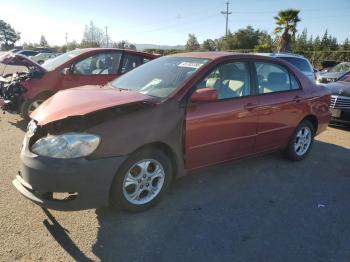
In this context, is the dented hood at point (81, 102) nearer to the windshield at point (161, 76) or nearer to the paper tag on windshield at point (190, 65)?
the windshield at point (161, 76)

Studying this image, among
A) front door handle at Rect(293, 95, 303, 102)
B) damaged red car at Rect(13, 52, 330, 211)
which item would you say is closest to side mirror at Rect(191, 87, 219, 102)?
damaged red car at Rect(13, 52, 330, 211)

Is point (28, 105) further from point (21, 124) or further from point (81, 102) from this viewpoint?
point (81, 102)

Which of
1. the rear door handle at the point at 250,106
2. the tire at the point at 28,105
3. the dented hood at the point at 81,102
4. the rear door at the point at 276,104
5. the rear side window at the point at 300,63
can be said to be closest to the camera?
the dented hood at the point at 81,102

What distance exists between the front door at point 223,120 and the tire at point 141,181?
14.1 inches

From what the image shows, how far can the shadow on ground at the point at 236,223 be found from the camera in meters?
2.94

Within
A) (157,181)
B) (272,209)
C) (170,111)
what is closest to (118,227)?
(157,181)

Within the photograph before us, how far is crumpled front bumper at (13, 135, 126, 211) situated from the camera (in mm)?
2896

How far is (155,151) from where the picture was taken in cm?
349

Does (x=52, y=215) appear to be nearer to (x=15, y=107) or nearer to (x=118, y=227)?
(x=118, y=227)

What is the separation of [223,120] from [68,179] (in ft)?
6.35

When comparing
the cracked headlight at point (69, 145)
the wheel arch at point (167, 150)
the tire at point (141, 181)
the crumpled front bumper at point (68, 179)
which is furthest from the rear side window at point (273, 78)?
the cracked headlight at point (69, 145)

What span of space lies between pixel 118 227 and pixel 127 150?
0.75 m

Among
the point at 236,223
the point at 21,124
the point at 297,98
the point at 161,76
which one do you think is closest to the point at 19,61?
the point at 21,124

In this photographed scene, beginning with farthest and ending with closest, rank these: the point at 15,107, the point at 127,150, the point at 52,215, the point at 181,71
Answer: the point at 15,107 → the point at 181,71 → the point at 52,215 → the point at 127,150
